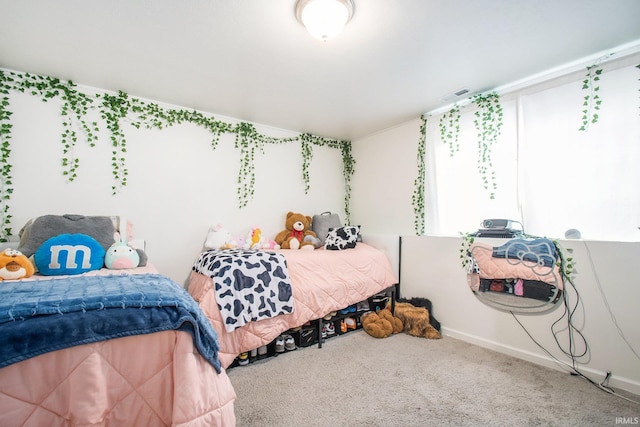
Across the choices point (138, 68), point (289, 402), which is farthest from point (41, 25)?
point (289, 402)

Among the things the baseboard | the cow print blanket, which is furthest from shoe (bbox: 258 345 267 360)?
the baseboard

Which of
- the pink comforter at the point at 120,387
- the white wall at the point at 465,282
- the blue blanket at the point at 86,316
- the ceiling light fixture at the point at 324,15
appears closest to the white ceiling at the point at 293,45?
the ceiling light fixture at the point at 324,15

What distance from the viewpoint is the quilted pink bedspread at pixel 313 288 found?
196 centimetres

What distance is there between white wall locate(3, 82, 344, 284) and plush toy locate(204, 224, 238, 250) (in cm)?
12

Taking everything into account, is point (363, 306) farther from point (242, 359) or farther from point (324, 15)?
point (324, 15)

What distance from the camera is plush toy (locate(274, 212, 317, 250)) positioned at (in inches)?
128

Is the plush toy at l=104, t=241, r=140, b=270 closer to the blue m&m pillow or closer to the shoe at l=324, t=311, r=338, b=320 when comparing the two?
the blue m&m pillow

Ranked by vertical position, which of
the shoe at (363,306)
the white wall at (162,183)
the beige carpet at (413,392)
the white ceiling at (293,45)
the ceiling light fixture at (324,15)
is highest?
the white ceiling at (293,45)

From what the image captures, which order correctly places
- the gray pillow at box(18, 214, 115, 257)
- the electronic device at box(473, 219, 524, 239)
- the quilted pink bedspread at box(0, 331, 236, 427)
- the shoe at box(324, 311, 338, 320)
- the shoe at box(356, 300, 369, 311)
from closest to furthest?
the quilted pink bedspread at box(0, 331, 236, 427), the gray pillow at box(18, 214, 115, 257), the electronic device at box(473, 219, 524, 239), the shoe at box(324, 311, 338, 320), the shoe at box(356, 300, 369, 311)

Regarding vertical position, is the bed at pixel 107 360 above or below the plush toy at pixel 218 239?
below

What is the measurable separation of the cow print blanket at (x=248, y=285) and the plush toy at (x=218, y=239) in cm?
48

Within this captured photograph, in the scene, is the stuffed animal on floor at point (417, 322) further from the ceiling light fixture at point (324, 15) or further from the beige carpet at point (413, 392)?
the ceiling light fixture at point (324, 15)

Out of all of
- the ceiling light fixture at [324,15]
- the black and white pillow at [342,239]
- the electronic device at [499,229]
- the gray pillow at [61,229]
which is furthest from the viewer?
the black and white pillow at [342,239]

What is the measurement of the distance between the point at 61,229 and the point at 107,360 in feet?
5.32
